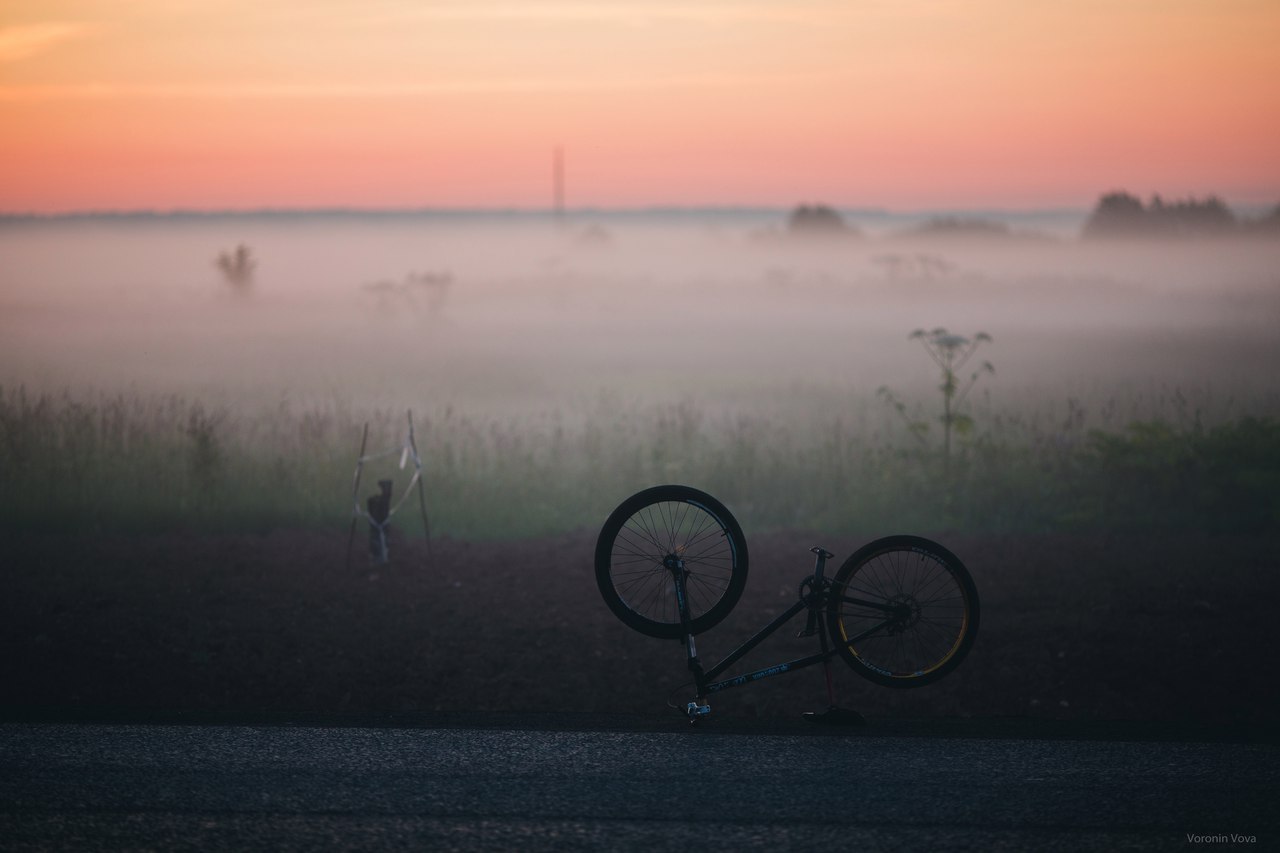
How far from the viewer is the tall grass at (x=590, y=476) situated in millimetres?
12438

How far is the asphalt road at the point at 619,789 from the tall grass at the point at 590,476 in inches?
244

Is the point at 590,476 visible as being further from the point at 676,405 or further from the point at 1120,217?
the point at 1120,217

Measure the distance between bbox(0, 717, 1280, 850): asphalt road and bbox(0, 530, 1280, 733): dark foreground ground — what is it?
0.92 meters

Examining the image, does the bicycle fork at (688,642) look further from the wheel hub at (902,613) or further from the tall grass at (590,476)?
the tall grass at (590,476)

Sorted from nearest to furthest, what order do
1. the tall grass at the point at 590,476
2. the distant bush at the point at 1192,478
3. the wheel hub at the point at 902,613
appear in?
the wheel hub at the point at 902,613 < the distant bush at the point at 1192,478 < the tall grass at the point at 590,476

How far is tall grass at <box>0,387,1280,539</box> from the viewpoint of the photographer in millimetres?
12438

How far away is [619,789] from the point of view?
527 centimetres

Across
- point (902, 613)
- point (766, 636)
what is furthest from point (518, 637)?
point (902, 613)

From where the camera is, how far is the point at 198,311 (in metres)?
36.1

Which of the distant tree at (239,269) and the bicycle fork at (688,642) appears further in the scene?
the distant tree at (239,269)

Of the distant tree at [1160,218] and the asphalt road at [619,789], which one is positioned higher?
the distant tree at [1160,218]

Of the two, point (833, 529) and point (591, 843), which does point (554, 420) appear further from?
point (591, 843)

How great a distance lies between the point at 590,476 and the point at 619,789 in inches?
374

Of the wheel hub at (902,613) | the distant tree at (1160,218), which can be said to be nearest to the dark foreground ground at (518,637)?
the wheel hub at (902,613)
